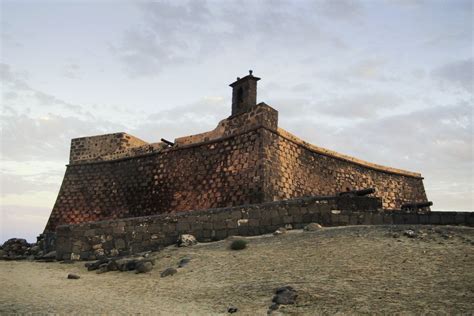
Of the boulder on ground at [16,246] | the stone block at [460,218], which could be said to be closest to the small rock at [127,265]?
the stone block at [460,218]

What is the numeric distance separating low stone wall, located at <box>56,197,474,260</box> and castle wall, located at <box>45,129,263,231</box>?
15.9ft

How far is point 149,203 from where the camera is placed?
19.8m

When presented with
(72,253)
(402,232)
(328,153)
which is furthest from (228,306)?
(328,153)

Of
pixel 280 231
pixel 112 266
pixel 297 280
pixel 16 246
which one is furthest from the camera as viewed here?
pixel 16 246

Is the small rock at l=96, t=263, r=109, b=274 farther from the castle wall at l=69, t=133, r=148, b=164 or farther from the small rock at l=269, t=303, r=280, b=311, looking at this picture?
the castle wall at l=69, t=133, r=148, b=164

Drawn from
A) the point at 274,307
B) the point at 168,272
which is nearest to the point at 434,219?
the point at 274,307

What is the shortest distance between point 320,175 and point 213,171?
5190 millimetres

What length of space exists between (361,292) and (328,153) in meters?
15.5

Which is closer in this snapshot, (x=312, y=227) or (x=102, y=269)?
(x=102, y=269)

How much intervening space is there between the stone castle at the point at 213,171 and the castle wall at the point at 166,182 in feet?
0.14

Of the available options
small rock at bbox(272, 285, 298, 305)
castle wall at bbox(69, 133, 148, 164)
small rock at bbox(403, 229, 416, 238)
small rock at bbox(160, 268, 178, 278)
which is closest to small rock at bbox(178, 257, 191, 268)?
small rock at bbox(160, 268, 178, 278)

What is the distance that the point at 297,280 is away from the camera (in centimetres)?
664

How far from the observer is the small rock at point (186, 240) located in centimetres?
1046

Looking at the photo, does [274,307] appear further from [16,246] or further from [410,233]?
[16,246]
